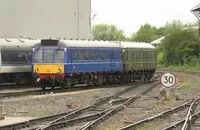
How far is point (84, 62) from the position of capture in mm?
29906

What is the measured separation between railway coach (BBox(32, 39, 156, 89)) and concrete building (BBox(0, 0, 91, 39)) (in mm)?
12763

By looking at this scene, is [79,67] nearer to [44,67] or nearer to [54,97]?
[44,67]

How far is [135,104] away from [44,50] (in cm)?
1031

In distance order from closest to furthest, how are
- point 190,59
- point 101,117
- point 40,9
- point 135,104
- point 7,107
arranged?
point 101,117 → point 7,107 → point 135,104 → point 40,9 → point 190,59

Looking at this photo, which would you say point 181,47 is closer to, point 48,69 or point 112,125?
point 48,69

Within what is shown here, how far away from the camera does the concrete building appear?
44000 millimetres

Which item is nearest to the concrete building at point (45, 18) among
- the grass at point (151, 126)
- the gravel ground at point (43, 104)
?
the gravel ground at point (43, 104)

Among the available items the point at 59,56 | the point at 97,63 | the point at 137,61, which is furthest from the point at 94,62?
the point at 137,61

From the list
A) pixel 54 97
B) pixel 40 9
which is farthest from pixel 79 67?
pixel 40 9

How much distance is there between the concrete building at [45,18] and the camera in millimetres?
44000

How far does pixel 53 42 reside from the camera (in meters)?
28.3

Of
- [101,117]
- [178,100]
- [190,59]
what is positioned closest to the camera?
[101,117]

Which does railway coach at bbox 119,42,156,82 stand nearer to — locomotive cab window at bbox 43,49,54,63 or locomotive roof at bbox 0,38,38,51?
locomotive roof at bbox 0,38,38,51

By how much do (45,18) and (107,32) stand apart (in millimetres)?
105649
